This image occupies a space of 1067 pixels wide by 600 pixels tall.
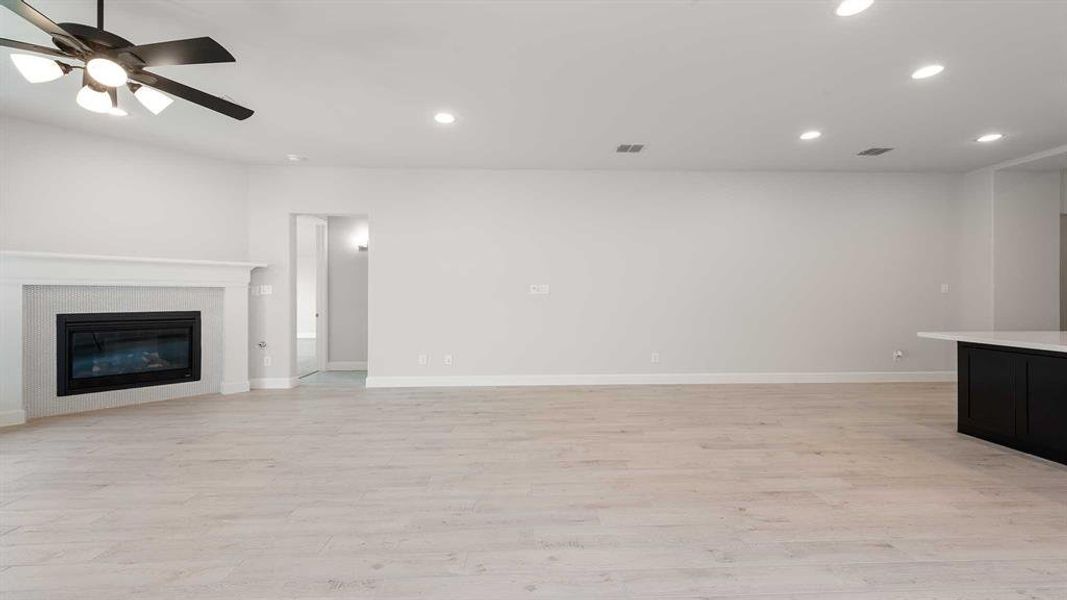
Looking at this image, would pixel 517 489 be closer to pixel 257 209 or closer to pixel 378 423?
pixel 378 423

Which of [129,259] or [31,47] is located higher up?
[31,47]

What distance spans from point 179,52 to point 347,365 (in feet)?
17.7

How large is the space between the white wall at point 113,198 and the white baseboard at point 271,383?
5.37 feet

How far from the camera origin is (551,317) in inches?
230

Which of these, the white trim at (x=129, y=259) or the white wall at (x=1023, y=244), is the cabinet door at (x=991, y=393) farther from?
the white trim at (x=129, y=259)

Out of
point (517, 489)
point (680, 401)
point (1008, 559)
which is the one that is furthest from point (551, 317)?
point (1008, 559)

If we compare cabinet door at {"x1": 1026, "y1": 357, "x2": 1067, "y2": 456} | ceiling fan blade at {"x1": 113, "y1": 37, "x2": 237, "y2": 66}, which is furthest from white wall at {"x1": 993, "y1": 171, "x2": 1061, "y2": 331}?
ceiling fan blade at {"x1": 113, "y1": 37, "x2": 237, "y2": 66}

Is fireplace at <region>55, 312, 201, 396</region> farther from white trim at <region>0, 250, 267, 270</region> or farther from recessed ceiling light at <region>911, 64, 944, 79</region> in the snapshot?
recessed ceiling light at <region>911, 64, 944, 79</region>

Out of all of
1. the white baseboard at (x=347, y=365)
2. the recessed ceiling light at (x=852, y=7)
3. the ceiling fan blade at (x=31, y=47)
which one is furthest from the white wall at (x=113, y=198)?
the recessed ceiling light at (x=852, y=7)

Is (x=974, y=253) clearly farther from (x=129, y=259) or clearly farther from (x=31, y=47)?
(x=129, y=259)

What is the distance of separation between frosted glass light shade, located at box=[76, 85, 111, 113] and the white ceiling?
17.1 inches

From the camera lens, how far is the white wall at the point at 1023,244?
567cm

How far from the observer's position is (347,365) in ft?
23.2

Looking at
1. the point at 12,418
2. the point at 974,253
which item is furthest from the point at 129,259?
the point at 974,253
